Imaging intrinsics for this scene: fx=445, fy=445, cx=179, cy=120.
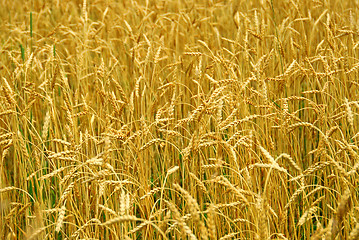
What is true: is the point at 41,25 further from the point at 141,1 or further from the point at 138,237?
the point at 138,237

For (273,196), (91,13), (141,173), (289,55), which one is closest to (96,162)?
(141,173)

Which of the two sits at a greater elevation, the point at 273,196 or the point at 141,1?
the point at 141,1

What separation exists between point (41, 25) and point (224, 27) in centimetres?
174

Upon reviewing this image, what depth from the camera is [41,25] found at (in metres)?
4.08

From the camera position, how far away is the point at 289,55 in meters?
2.60

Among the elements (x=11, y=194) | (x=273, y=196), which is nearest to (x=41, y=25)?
(x=11, y=194)

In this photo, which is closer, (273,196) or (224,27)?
(273,196)

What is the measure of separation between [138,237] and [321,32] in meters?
1.93

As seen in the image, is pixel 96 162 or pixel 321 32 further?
pixel 321 32

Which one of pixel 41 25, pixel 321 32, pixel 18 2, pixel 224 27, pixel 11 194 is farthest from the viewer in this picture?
pixel 18 2

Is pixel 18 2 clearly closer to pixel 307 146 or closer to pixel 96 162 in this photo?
pixel 307 146

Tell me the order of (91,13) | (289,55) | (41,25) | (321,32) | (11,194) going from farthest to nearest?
(91,13)
(41,25)
(321,32)
(289,55)
(11,194)

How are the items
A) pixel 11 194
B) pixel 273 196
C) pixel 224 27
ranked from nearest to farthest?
pixel 273 196 < pixel 11 194 < pixel 224 27

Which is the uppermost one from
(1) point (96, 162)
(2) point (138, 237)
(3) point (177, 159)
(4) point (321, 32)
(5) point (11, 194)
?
(4) point (321, 32)
